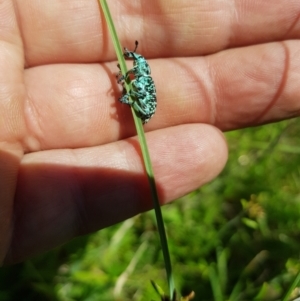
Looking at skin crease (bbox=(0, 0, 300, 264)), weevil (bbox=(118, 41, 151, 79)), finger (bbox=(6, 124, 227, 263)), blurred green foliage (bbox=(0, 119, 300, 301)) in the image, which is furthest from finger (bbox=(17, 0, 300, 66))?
blurred green foliage (bbox=(0, 119, 300, 301))

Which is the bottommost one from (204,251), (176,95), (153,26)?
(204,251)

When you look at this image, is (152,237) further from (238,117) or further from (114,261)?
(238,117)

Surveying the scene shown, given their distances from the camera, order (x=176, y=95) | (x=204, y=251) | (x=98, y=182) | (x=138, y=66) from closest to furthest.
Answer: (x=98, y=182), (x=138, y=66), (x=176, y=95), (x=204, y=251)

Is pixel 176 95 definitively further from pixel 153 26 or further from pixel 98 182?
pixel 98 182

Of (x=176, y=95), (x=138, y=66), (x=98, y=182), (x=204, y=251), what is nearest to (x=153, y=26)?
(x=138, y=66)

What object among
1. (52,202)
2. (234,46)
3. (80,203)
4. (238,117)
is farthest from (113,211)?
(234,46)

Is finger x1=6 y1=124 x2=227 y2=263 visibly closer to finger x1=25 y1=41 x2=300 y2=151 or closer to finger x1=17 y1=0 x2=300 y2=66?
finger x1=25 y1=41 x2=300 y2=151

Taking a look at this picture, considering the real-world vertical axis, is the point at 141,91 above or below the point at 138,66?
below
